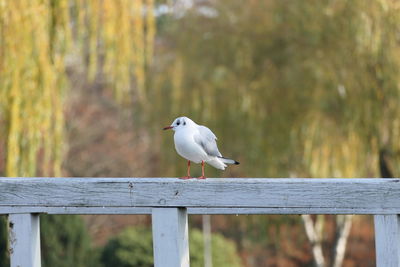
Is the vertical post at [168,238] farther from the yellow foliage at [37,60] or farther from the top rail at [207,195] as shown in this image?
the yellow foliage at [37,60]

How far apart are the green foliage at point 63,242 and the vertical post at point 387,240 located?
5561 millimetres

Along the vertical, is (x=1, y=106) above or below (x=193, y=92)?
below

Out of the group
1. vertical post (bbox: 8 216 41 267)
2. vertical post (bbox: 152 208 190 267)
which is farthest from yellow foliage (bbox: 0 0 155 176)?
vertical post (bbox: 152 208 190 267)

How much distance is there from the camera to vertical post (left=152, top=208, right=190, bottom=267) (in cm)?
175

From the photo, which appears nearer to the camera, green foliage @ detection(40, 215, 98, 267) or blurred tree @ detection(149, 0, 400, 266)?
green foliage @ detection(40, 215, 98, 267)

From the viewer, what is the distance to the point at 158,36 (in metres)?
16.2

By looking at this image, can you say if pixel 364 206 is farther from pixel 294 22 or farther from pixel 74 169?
pixel 74 169

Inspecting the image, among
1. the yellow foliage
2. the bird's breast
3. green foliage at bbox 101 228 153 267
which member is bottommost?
green foliage at bbox 101 228 153 267

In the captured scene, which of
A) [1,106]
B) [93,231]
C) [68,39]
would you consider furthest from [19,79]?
[93,231]

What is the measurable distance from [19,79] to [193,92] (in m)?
5.09

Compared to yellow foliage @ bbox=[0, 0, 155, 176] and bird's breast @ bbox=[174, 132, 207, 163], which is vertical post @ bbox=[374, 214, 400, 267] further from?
yellow foliage @ bbox=[0, 0, 155, 176]

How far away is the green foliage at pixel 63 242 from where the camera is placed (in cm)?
696

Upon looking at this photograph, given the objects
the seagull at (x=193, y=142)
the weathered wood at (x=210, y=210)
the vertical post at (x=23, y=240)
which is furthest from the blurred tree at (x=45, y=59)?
the vertical post at (x=23, y=240)

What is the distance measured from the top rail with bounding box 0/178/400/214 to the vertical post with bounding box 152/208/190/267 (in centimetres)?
3
